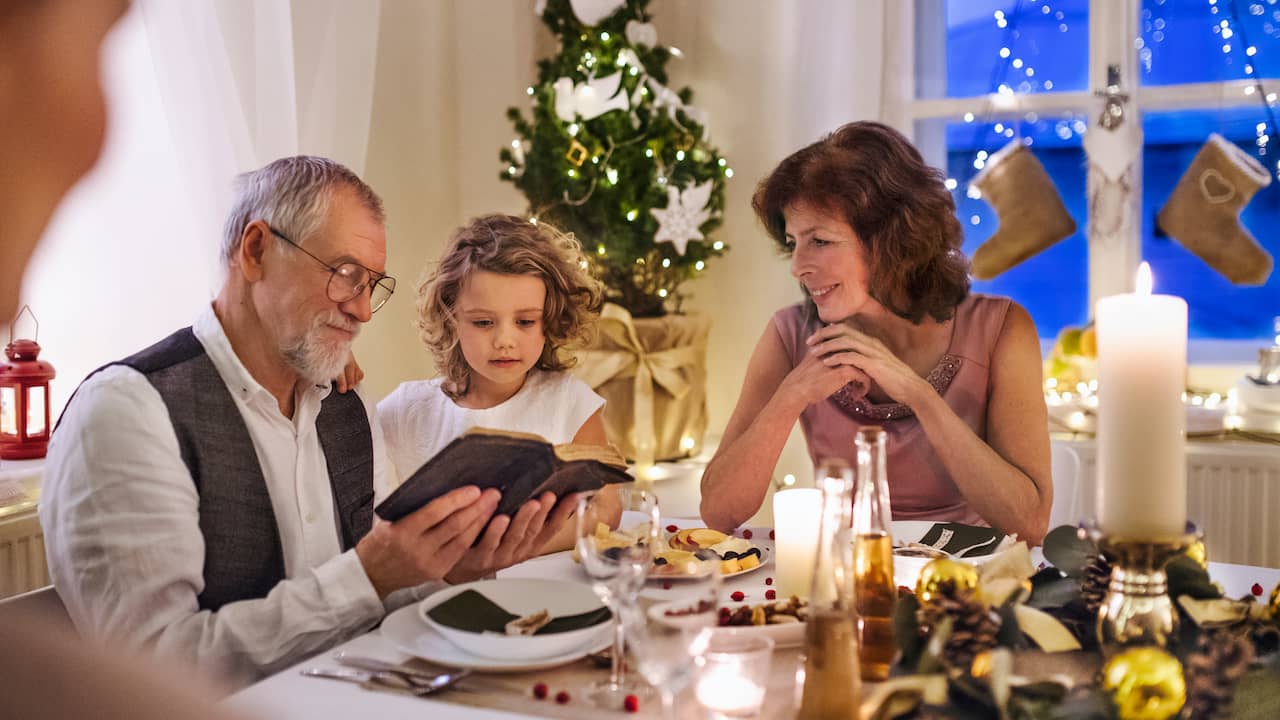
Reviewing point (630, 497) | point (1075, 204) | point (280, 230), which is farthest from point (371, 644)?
point (1075, 204)

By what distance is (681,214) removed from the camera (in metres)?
3.49

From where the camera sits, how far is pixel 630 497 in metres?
1.35

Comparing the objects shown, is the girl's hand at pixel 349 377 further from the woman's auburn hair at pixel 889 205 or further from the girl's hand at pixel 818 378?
the woman's auburn hair at pixel 889 205

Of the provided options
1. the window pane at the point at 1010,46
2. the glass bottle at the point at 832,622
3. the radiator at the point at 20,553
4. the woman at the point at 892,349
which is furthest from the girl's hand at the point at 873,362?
the window pane at the point at 1010,46

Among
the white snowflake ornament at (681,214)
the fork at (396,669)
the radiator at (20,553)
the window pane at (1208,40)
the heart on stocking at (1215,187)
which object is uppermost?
the window pane at (1208,40)

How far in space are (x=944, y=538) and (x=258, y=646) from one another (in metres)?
0.95

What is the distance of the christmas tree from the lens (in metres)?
3.48

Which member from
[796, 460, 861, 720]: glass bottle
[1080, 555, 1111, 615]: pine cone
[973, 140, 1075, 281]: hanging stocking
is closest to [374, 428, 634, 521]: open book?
[796, 460, 861, 720]: glass bottle

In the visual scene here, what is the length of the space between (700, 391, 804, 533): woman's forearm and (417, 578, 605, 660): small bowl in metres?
0.76

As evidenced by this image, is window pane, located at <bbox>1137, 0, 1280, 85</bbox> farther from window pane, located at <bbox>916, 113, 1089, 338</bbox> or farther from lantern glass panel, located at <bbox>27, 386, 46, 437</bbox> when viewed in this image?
lantern glass panel, located at <bbox>27, 386, 46, 437</bbox>

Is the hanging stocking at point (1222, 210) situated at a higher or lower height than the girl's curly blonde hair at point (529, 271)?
higher

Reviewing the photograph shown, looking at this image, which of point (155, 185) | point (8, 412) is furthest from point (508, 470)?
point (155, 185)

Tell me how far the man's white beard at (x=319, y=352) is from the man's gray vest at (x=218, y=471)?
11 centimetres

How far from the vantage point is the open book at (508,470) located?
1.35 meters
